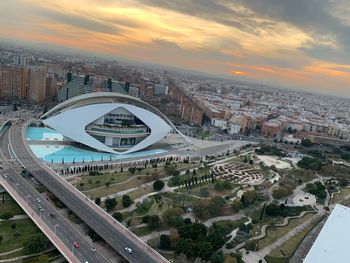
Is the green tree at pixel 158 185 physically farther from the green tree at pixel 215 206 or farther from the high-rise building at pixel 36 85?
the high-rise building at pixel 36 85

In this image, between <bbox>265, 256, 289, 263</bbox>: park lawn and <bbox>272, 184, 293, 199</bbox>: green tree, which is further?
<bbox>272, 184, 293, 199</bbox>: green tree

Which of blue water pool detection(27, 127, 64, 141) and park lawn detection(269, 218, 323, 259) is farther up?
park lawn detection(269, 218, 323, 259)

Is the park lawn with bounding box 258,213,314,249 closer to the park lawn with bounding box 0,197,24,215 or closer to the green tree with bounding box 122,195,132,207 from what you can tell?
the green tree with bounding box 122,195,132,207

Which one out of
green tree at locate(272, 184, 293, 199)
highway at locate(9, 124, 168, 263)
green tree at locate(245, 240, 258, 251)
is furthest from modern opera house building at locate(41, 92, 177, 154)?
green tree at locate(245, 240, 258, 251)

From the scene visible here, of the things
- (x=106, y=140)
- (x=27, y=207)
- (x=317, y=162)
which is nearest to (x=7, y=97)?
(x=106, y=140)

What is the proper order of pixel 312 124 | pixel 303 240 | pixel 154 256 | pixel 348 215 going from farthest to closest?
pixel 312 124, pixel 303 240, pixel 348 215, pixel 154 256

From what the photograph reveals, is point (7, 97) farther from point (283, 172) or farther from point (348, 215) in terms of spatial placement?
point (348, 215)
